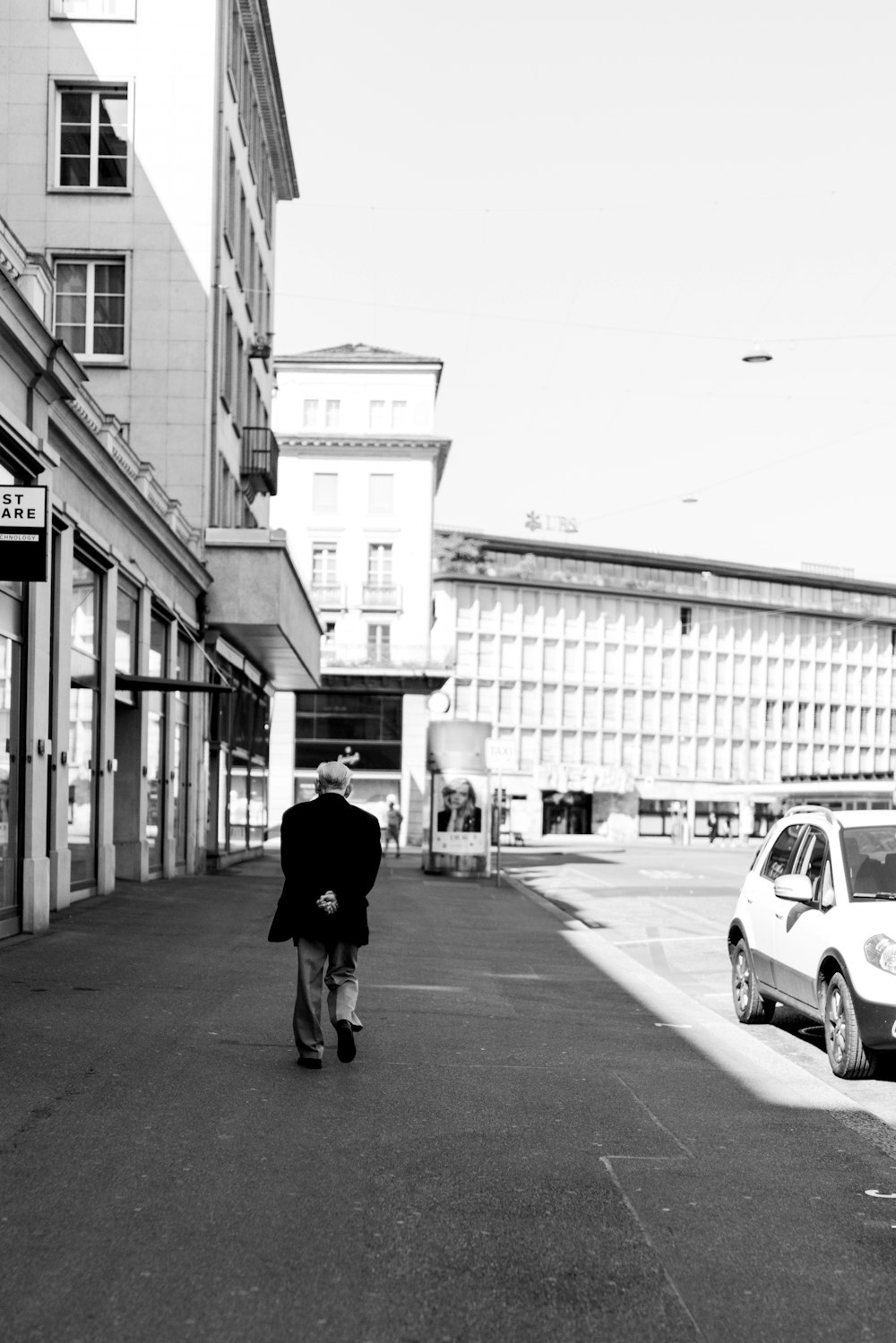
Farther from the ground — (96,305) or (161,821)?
(96,305)

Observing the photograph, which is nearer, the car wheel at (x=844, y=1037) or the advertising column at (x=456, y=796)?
Answer: the car wheel at (x=844, y=1037)

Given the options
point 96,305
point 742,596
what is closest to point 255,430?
point 96,305

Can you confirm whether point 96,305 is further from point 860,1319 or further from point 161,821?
point 860,1319

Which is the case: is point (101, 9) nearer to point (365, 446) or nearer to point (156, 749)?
point (156, 749)

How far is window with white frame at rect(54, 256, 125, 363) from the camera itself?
31.2m

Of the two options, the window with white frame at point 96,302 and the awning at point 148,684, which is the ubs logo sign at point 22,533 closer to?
the awning at point 148,684

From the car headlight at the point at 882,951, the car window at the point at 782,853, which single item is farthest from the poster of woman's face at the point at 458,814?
the car headlight at the point at 882,951

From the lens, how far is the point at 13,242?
15.5 metres

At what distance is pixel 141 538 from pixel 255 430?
15.5 m

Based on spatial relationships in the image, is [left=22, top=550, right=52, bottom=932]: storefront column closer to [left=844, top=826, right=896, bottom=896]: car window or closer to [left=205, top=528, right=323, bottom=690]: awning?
[left=844, top=826, right=896, bottom=896]: car window

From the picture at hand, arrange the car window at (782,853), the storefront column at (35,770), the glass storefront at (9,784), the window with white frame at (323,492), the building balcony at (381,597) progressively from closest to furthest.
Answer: the car window at (782,853), the glass storefront at (9,784), the storefront column at (35,770), the building balcony at (381,597), the window with white frame at (323,492)

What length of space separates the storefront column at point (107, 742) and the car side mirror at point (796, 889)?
12591 millimetres

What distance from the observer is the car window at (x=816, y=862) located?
10.6 m

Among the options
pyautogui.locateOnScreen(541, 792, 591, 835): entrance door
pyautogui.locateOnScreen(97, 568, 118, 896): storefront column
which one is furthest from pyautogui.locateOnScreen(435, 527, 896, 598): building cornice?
pyautogui.locateOnScreen(97, 568, 118, 896): storefront column
